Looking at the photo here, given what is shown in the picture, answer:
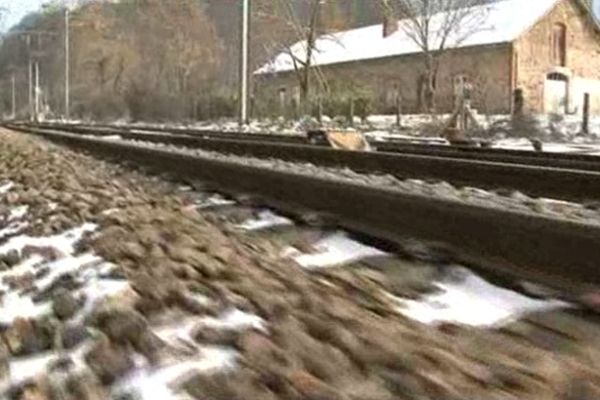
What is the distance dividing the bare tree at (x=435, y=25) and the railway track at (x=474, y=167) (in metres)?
31.5

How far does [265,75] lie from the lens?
65312mm

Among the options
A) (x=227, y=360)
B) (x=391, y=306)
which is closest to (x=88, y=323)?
(x=227, y=360)

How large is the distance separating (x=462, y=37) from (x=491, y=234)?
47.6m

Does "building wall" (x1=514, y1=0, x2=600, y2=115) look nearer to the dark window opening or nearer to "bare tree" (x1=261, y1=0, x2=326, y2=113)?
the dark window opening

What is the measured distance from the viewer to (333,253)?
5.23 metres

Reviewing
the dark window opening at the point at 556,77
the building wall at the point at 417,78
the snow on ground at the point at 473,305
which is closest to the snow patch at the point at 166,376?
the snow on ground at the point at 473,305

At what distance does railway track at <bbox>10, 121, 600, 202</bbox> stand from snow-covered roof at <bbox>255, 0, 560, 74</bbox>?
35968 millimetres

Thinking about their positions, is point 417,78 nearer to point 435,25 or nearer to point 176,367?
point 435,25

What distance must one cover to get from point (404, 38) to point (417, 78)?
5.14 meters

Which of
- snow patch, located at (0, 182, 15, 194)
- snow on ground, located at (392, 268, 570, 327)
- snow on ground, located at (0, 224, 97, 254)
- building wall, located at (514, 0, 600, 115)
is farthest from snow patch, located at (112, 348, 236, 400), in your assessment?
building wall, located at (514, 0, 600, 115)

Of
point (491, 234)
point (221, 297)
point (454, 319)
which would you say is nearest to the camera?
point (454, 319)

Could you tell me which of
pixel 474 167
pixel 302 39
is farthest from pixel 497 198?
pixel 302 39

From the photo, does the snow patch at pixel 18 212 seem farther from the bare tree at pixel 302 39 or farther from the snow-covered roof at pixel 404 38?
the snow-covered roof at pixel 404 38

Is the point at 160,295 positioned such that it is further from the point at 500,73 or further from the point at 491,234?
the point at 500,73
